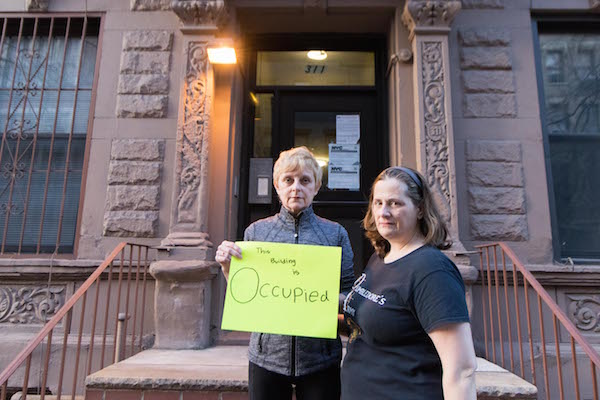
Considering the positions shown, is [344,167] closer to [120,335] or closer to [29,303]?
[120,335]

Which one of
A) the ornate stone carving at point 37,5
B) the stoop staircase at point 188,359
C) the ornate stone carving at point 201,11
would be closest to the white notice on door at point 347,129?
the ornate stone carving at point 201,11

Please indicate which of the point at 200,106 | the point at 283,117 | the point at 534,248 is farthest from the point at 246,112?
the point at 534,248

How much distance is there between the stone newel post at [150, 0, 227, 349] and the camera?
3871mm

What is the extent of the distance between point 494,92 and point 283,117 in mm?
2602

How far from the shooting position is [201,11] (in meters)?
4.47

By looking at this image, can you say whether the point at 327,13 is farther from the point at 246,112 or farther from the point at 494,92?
the point at 494,92

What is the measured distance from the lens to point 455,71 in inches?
182

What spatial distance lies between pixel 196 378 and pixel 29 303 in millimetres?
2617

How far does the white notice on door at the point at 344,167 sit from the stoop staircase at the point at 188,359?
1.74 meters

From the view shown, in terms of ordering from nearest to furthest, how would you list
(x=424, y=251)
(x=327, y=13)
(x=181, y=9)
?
(x=424, y=251) → (x=181, y=9) → (x=327, y=13)

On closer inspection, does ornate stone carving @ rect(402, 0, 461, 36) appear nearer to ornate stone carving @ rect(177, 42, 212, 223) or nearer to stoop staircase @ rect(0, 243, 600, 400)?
ornate stone carving @ rect(177, 42, 212, 223)

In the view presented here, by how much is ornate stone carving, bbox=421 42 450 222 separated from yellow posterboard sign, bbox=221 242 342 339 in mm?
2757

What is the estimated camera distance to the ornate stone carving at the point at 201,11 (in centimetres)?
443

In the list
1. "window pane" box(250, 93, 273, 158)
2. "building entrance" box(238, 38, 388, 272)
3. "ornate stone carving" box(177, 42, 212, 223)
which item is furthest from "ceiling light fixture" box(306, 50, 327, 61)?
"ornate stone carving" box(177, 42, 212, 223)
